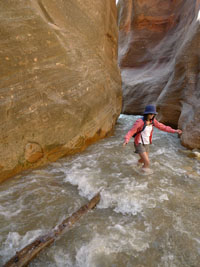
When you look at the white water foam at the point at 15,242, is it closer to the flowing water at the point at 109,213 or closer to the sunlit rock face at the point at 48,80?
the flowing water at the point at 109,213

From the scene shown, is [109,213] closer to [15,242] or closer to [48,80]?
[15,242]

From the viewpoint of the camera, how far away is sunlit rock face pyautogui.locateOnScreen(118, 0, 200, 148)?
246 inches

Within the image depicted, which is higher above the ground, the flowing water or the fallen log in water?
the fallen log in water

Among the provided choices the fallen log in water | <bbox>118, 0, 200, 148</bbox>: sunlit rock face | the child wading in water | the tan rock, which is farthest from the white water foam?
<bbox>118, 0, 200, 148</bbox>: sunlit rock face

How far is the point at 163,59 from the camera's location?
12.0 metres

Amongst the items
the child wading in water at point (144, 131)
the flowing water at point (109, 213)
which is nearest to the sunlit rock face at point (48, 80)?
the flowing water at point (109, 213)

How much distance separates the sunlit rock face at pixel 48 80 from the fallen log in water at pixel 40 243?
1.67m

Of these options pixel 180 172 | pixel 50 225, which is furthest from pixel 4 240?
pixel 180 172

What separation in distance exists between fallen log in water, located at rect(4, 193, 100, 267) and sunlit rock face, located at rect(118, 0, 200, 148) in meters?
3.98

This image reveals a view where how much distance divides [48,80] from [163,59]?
10.4m

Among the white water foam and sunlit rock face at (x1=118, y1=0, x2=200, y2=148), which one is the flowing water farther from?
sunlit rock face at (x1=118, y1=0, x2=200, y2=148)

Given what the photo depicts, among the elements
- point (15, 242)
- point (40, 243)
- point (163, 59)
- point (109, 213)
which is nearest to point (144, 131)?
point (109, 213)

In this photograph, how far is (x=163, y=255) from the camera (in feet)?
5.94

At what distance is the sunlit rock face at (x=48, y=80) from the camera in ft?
10.5
